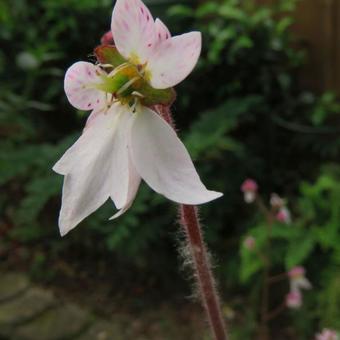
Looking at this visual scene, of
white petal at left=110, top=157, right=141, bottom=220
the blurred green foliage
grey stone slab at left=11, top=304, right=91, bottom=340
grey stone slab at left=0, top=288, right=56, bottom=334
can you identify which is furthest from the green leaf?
white petal at left=110, top=157, right=141, bottom=220

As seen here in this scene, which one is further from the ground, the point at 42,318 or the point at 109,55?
the point at 109,55

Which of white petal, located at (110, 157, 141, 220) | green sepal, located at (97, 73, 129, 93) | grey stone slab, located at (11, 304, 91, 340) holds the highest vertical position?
green sepal, located at (97, 73, 129, 93)

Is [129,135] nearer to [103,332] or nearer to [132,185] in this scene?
[132,185]

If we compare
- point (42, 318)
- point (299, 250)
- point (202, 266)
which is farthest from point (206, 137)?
point (202, 266)

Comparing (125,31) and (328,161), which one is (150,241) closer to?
(328,161)

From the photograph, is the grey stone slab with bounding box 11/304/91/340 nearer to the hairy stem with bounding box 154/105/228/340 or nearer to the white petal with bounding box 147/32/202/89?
the hairy stem with bounding box 154/105/228/340

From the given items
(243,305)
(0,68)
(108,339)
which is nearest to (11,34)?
(0,68)

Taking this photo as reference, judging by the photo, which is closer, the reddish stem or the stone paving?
the reddish stem
